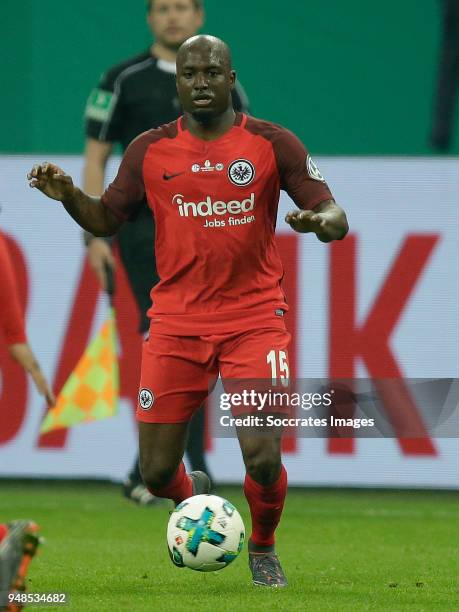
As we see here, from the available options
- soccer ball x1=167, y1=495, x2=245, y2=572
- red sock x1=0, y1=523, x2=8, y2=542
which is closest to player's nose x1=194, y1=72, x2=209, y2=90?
soccer ball x1=167, y1=495, x2=245, y2=572

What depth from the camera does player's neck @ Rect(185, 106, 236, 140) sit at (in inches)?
254

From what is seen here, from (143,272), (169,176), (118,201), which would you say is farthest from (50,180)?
(143,272)

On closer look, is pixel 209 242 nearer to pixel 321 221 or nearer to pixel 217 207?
pixel 217 207

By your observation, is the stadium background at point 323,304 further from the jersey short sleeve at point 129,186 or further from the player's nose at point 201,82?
the player's nose at point 201,82

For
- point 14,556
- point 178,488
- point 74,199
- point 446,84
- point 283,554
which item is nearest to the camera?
point 14,556

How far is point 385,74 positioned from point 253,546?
5948 mm

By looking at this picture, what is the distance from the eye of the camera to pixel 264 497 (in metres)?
6.32

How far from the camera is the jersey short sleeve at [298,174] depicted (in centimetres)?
634

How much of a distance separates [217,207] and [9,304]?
5.02ft

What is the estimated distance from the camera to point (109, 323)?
1042 centimetres

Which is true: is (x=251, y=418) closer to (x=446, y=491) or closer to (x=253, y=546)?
(x=253, y=546)

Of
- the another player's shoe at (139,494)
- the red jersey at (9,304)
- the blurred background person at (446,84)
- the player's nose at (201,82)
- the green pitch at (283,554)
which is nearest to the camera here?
the green pitch at (283,554)

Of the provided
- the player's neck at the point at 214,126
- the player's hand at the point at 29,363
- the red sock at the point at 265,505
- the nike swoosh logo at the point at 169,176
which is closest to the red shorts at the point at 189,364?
the red sock at the point at 265,505

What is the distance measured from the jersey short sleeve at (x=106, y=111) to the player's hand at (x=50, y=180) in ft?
11.3
